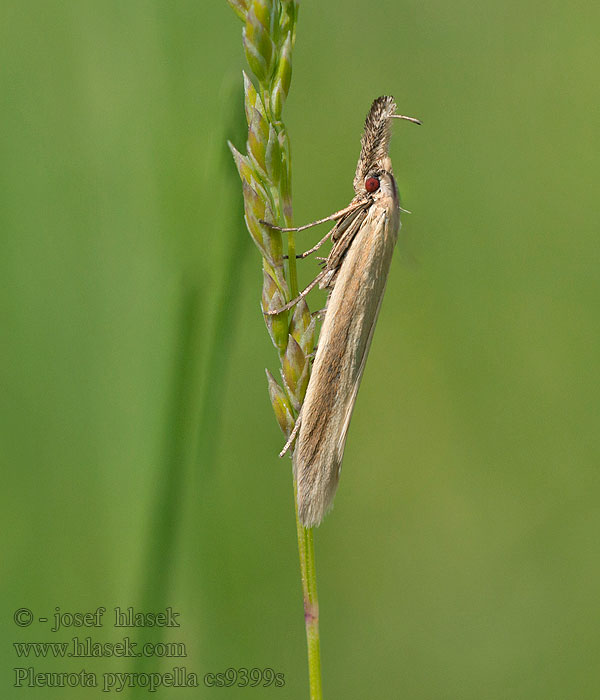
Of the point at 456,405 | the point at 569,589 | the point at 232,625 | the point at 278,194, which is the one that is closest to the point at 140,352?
the point at 278,194

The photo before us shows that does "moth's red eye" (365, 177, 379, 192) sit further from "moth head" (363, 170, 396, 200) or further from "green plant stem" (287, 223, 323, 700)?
"green plant stem" (287, 223, 323, 700)

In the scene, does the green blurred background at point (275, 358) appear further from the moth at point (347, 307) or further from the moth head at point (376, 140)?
the moth head at point (376, 140)

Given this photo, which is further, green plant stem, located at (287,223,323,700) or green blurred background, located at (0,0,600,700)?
green blurred background, located at (0,0,600,700)

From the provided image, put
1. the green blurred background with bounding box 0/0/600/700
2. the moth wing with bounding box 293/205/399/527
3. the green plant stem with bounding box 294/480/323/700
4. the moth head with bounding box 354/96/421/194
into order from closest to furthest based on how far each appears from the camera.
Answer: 1. the green plant stem with bounding box 294/480/323/700
2. the moth wing with bounding box 293/205/399/527
3. the green blurred background with bounding box 0/0/600/700
4. the moth head with bounding box 354/96/421/194

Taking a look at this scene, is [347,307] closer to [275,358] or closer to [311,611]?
[275,358]
